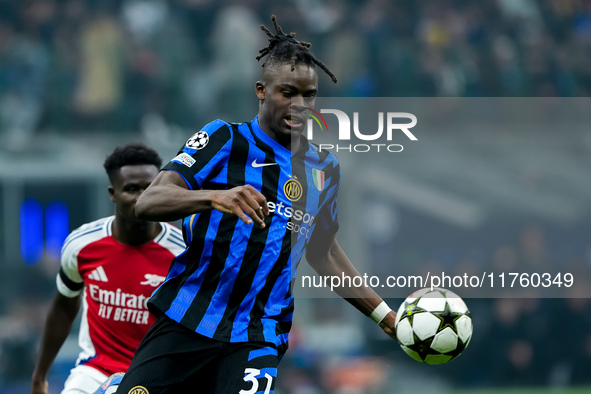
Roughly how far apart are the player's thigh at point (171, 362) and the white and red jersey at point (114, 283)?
4.36 ft

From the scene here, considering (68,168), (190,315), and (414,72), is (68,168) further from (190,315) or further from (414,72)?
(190,315)

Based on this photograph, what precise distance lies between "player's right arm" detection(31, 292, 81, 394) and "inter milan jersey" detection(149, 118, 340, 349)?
5.67 feet

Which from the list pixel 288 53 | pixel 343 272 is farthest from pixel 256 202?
pixel 343 272

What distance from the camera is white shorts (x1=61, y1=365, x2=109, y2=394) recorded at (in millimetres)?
5316

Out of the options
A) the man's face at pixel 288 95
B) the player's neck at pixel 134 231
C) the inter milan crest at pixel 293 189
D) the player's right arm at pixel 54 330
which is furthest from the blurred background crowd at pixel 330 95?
the man's face at pixel 288 95

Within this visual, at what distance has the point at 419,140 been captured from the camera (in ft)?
42.0

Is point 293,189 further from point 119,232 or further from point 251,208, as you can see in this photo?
point 119,232

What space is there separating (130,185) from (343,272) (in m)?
1.43

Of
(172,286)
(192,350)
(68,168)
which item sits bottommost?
(192,350)

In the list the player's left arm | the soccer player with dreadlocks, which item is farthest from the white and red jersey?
the soccer player with dreadlocks

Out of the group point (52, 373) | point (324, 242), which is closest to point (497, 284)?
point (52, 373)

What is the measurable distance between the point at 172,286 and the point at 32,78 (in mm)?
9903

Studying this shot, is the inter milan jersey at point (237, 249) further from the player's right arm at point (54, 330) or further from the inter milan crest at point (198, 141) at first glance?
the player's right arm at point (54, 330)

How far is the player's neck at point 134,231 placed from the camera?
5.38 m
